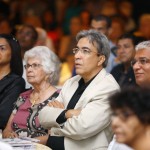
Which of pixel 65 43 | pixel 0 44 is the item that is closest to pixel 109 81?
pixel 0 44

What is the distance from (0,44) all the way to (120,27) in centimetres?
390

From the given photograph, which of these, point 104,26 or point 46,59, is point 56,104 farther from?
point 104,26

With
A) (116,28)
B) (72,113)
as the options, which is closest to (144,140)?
(72,113)

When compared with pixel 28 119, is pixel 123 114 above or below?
above

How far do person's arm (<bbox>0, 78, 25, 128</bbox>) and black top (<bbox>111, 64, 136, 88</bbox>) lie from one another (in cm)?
108

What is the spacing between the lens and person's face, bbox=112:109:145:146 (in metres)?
3.74

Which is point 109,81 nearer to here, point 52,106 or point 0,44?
point 52,106

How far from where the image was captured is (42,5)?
13719 mm

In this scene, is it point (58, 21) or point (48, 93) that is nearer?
point (48, 93)

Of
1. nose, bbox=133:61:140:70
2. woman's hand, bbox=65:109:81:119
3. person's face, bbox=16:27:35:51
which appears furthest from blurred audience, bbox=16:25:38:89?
woman's hand, bbox=65:109:81:119

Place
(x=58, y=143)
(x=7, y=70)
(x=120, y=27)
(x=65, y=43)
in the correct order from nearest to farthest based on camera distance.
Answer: (x=58, y=143) < (x=7, y=70) < (x=120, y=27) < (x=65, y=43)

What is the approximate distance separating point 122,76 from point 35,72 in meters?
1.42

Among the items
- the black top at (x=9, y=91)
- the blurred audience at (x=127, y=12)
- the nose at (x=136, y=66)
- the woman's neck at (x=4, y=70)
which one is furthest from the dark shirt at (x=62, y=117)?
the blurred audience at (x=127, y=12)

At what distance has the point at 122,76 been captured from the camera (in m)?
7.74
